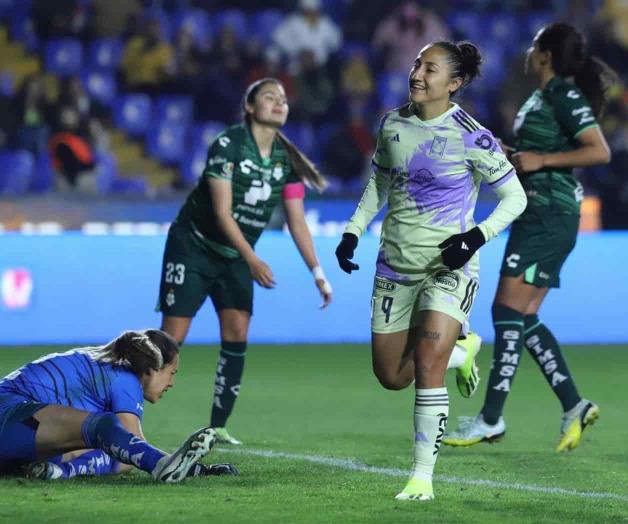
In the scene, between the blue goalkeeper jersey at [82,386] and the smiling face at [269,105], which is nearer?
the blue goalkeeper jersey at [82,386]

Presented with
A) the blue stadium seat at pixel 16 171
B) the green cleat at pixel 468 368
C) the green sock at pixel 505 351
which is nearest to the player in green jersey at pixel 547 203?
the green sock at pixel 505 351

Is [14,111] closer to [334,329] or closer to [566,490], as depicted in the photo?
[334,329]

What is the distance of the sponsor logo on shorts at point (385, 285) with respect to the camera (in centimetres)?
604

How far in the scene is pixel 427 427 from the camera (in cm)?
570

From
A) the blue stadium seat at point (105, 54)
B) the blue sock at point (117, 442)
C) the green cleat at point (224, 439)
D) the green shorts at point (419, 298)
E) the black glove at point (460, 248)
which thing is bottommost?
the green cleat at point (224, 439)

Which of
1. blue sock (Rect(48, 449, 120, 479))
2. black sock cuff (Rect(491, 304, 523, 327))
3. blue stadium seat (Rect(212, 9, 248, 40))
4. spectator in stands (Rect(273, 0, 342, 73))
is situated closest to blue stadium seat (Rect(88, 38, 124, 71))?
blue stadium seat (Rect(212, 9, 248, 40))

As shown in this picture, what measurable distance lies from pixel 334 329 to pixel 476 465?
656cm

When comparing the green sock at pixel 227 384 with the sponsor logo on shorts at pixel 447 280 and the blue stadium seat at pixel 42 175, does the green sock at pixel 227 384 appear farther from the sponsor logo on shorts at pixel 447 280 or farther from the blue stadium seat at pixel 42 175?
the blue stadium seat at pixel 42 175

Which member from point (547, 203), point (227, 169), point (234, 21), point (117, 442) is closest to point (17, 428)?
point (117, 442)

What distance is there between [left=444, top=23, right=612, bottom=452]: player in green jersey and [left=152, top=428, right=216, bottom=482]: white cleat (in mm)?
2181

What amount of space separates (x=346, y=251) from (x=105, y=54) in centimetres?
1200

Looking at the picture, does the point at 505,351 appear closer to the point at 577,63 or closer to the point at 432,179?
the point at 577,63

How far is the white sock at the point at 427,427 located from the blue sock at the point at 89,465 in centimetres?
138

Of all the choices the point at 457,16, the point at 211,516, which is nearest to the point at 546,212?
the point at 211,516
